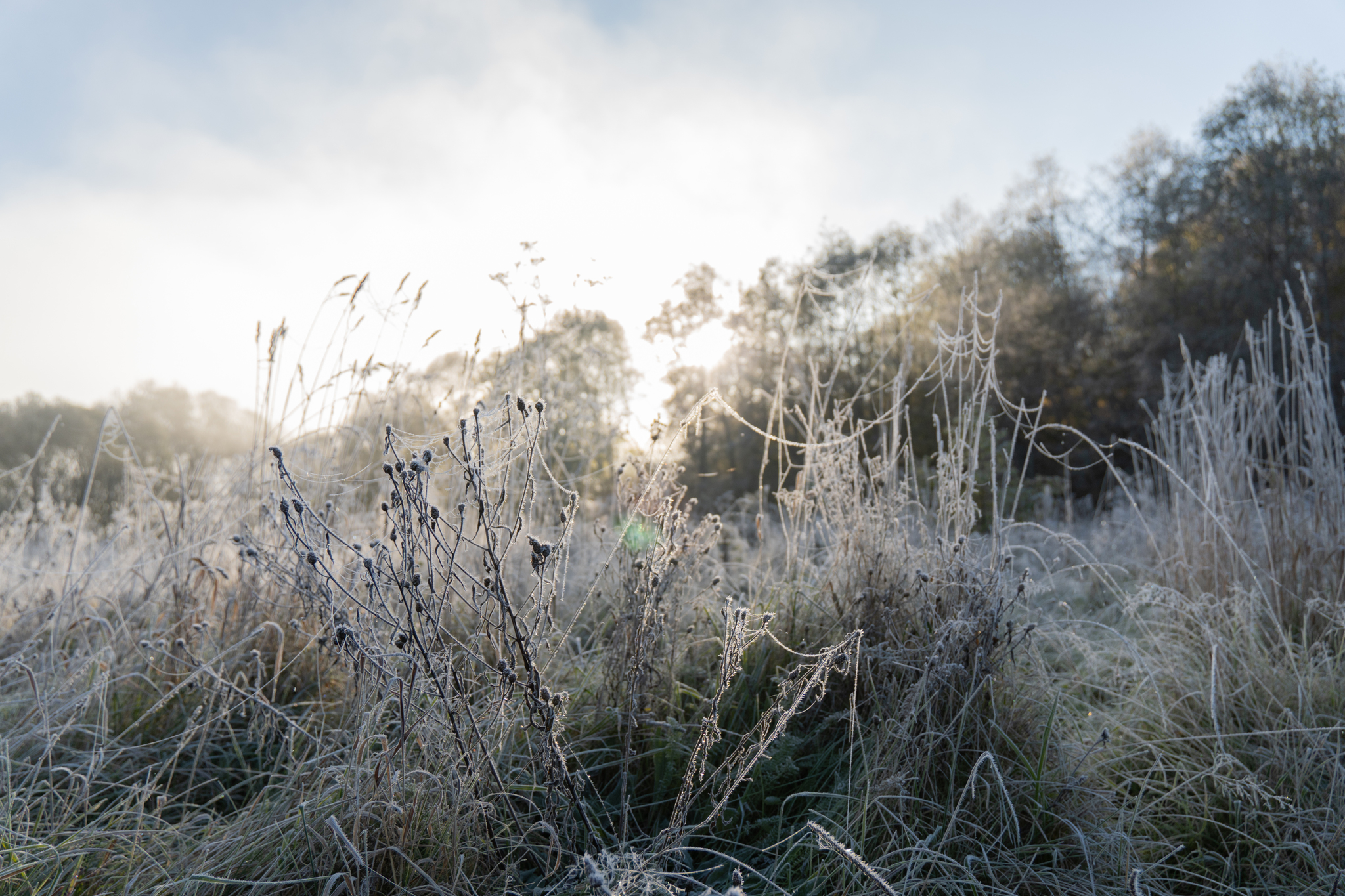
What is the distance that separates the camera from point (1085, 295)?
14758 mm

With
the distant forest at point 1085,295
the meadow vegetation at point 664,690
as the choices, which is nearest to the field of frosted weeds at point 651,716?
the meadow vegetation at point 664,690

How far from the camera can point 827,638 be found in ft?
6.48

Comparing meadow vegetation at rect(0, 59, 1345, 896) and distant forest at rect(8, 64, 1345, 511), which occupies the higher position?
distant forest at rect(8, 64, 1345, 511)

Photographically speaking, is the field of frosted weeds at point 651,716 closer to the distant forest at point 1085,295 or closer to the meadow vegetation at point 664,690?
the meadow vegetation at point 664,690

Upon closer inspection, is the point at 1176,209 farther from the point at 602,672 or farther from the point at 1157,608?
the point at 602,672

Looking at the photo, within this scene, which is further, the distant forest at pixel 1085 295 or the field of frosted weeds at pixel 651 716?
the distant forest at pixel 1085 295

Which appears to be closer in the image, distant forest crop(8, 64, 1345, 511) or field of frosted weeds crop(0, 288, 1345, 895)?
field of frosted weeds crop(0, 288, 1345, 895)

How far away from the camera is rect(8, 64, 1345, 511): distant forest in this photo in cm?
996

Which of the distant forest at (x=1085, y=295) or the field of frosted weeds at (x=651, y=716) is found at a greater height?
the distant forest at (x=1085, y=295)

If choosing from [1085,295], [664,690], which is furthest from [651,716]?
[1085,295]

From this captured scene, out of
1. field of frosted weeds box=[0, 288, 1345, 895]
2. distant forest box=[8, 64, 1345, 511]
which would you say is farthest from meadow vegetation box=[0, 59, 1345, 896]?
distant forest box=[8, 64, 1345, 511]

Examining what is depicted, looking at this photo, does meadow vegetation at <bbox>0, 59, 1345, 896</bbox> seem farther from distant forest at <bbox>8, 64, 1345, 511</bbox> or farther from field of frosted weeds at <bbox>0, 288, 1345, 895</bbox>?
distant forest at <bbox>8, 64, 1345, 511</bbox>

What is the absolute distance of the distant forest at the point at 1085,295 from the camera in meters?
9.96

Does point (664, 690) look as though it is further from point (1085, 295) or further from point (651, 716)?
point (1085, 295)
